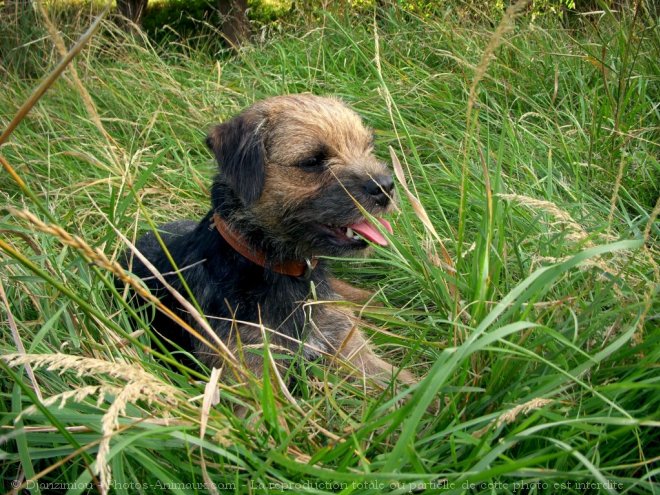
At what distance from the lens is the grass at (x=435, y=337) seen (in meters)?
1.75

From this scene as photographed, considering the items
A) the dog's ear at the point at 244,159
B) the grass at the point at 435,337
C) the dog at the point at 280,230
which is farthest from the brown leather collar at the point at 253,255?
the grass at the point at 435,337

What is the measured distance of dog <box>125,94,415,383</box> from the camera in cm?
295

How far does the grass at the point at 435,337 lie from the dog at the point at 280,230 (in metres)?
0.19

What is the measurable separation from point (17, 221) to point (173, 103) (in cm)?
195

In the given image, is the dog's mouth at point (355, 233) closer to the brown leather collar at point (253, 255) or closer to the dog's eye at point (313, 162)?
the brown leather collar at point (253, 255)

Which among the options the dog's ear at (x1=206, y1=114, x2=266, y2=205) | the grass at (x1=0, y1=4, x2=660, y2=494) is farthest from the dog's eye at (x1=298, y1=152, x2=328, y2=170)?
the grass at (x1=0, y1=4, x2=660, y2=494)

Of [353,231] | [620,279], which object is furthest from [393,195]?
[620,279]

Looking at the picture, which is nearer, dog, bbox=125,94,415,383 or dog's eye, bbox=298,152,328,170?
dog, bbox=125,94,415,383

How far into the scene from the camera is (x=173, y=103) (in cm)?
530

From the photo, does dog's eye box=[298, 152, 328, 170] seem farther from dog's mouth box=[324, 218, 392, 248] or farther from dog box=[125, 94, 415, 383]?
dog's mouth box=[324, 218, 392, 248]

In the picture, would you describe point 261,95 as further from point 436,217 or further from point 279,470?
point 279,470

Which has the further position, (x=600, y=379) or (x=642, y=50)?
(x=642, y=50)

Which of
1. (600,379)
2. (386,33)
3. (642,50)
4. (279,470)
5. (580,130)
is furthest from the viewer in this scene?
(386,33)

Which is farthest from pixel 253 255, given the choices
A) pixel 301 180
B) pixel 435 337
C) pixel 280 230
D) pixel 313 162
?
pixel 435 337
